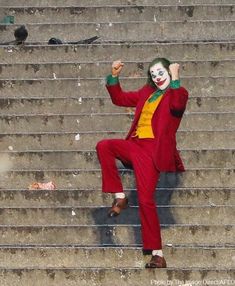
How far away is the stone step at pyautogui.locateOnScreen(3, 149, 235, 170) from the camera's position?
8.71 m

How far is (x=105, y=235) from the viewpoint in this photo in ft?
26.1

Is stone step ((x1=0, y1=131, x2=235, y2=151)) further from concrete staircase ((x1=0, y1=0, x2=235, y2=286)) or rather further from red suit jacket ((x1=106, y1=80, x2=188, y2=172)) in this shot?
red suit jacket ((x1=106, y1=80, x2=188, y2=172))

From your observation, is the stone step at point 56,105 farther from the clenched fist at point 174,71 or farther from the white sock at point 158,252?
the white sock at point 158,252

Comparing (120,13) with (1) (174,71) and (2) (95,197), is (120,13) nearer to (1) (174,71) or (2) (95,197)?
(2) (95,197)

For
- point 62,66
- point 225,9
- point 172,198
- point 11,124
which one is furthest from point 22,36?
point 172,198

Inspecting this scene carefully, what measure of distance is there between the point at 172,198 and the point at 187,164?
1.76 ft

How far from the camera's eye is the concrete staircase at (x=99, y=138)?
745 cm

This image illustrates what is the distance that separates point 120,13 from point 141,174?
4.40 metres

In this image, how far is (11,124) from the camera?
9.38 meters

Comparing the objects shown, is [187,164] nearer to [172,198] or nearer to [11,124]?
[172,198]

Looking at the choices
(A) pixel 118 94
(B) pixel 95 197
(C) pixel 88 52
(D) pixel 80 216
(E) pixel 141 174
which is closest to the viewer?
(E) pixel 141 174

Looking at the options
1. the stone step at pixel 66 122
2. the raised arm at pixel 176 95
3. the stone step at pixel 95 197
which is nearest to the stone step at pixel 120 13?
the stone step at pixel 66 122

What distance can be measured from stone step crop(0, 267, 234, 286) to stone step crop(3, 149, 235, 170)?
174 cm

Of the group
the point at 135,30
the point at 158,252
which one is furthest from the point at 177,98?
the point at 135,30
